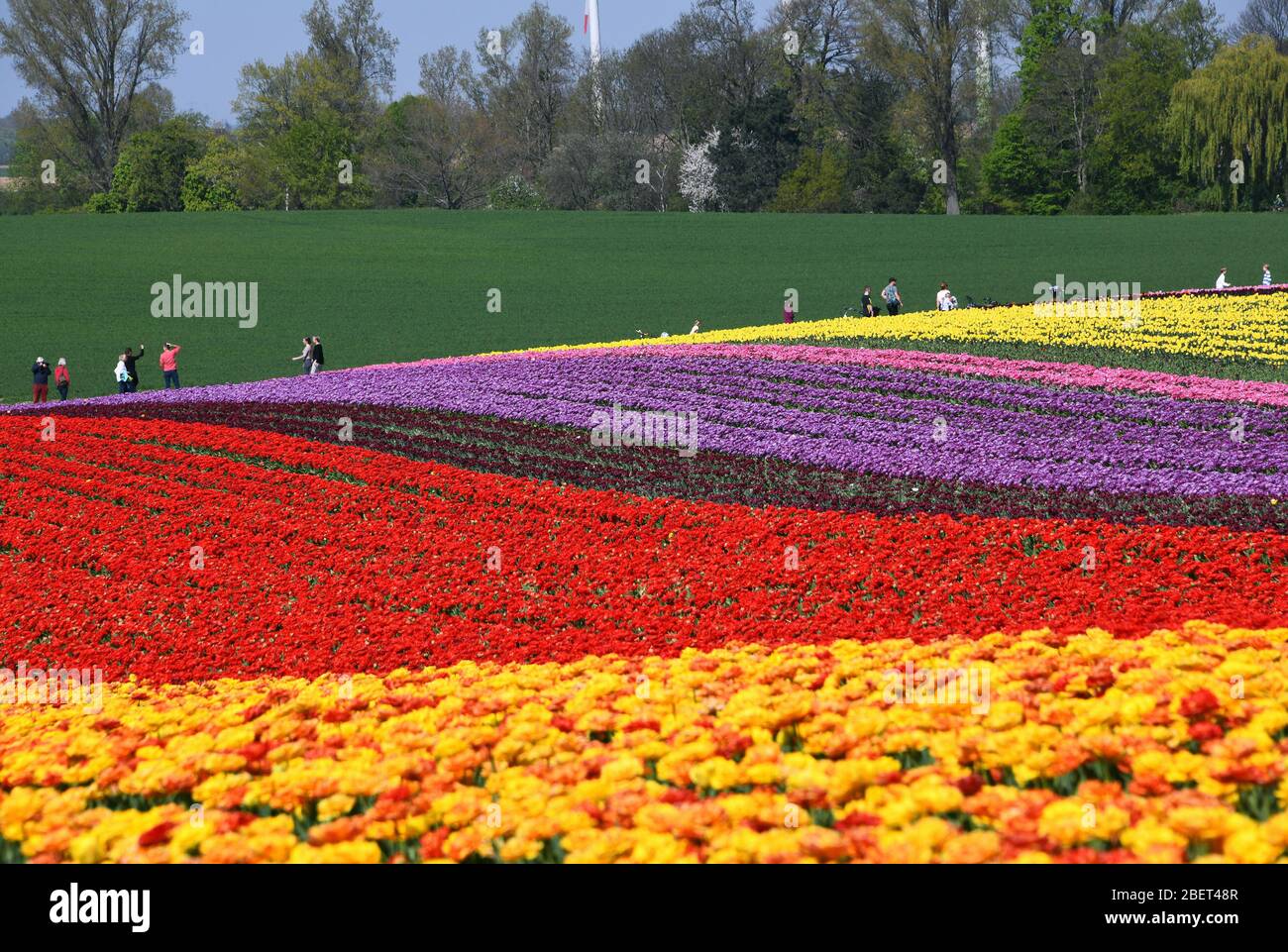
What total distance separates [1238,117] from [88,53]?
5929cm

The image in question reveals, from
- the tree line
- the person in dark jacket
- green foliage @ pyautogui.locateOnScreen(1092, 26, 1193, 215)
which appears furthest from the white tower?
the person in dark jacket

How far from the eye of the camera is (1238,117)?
59438mm

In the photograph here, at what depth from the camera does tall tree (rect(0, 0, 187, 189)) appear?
6769 cm

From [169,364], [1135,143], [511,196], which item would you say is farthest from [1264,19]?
[169,364]

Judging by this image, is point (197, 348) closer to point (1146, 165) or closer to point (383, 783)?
point (383, 783)

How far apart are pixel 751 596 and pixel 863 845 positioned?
614 centimetres

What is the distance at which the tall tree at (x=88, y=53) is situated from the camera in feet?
222

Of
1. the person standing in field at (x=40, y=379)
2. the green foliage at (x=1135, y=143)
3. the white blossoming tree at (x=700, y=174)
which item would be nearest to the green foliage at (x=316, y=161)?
the white blossoming tree at (x=700, y=174)

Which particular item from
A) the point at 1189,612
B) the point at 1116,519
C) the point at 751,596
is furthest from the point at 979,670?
the point at 1116,519

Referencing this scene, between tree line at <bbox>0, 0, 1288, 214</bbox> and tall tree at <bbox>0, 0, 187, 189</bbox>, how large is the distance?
111 mm

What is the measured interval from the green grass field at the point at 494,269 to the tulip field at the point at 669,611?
16.1 metres

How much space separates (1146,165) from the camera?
Answer: 6806 centimetres

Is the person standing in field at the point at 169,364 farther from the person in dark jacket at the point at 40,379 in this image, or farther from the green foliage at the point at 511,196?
the green foliage at the point at 511,196

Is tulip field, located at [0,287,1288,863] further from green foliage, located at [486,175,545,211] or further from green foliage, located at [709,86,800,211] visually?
green foliage, located at [486,175,545,211]
